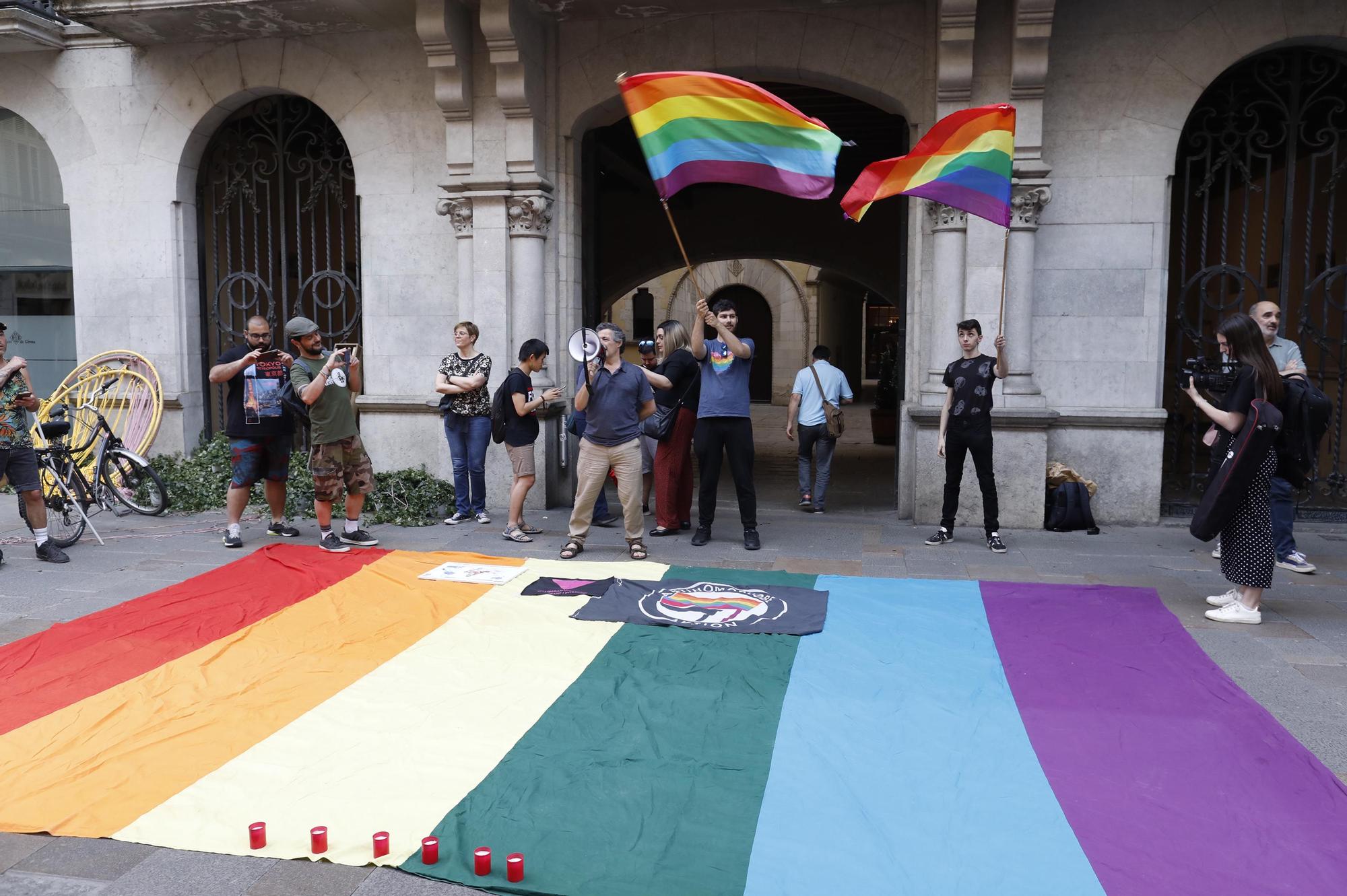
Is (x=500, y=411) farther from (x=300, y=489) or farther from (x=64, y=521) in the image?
(x=64, y=521)

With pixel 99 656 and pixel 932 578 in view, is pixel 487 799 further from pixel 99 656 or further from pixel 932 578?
pixel 932 578

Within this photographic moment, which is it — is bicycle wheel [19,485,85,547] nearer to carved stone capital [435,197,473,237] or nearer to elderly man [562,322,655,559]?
elderly man [562,322,655,559]

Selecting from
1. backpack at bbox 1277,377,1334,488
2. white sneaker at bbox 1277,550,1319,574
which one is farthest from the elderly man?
white sneaker at bbox 1277,550,1319,574

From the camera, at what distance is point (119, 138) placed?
11.9 meters

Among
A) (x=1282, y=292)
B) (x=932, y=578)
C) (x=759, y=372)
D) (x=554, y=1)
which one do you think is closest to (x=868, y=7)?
(x=554, y=1)

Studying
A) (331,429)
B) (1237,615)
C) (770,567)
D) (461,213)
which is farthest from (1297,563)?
(461,213)

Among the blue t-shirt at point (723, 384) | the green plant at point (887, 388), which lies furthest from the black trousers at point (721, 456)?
the green plant at point (887, 388)

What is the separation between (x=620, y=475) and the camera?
8.49 metres

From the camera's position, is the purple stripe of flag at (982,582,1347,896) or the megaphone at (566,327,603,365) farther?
the megaphone at (566,327,603,365)

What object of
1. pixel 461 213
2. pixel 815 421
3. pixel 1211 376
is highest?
pixel 461 213

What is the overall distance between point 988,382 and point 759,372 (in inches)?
993

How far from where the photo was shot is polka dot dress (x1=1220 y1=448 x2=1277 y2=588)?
6.45m

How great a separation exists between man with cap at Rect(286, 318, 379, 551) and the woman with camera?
6231mm

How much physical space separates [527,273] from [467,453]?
2.01 metres
